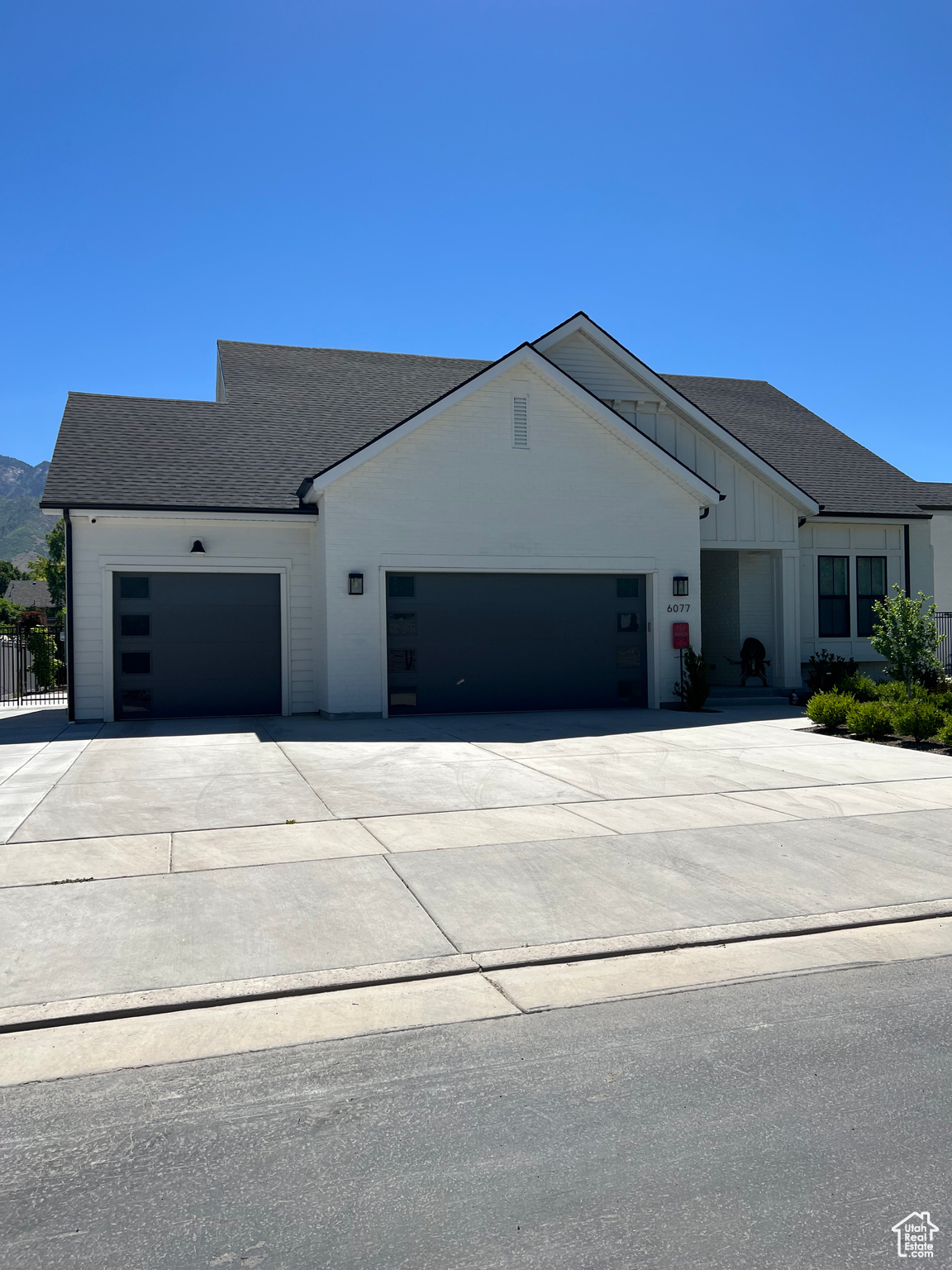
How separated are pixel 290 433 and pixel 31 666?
47.4ft

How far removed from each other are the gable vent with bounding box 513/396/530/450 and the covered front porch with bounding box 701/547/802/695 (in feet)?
17.1

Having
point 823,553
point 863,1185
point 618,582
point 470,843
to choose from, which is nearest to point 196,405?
point 618,582

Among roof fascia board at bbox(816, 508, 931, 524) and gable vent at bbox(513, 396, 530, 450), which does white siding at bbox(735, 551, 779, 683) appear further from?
gable vent at bbox(513, 396, 530, 450)

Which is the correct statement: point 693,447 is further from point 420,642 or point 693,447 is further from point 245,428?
point 245,428

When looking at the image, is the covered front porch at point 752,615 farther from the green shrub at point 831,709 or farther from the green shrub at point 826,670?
the green shrub at point 831,709

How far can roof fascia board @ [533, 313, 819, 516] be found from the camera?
63.3 feet

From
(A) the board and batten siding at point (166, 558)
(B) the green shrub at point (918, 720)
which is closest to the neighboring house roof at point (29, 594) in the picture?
(A) the board and batten siding at point (166, 558)

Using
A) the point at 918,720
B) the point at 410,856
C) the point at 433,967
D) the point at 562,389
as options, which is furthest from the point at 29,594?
the point at 433,967

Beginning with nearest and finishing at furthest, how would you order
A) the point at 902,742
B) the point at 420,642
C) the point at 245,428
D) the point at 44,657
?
the point at 902,742
the point at 420,642
the point at 245,428
the point at 44,657

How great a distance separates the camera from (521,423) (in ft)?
55.6

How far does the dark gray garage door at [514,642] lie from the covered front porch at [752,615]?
3.13 m

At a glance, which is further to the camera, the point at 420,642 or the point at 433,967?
the point at 420,642

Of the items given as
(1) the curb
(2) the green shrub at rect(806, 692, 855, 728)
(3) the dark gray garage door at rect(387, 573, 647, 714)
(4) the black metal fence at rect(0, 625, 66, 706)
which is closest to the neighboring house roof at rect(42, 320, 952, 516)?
(3) the dark gray garage door at rect(387, 573, 647, 714)

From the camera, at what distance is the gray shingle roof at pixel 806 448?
837 inches
